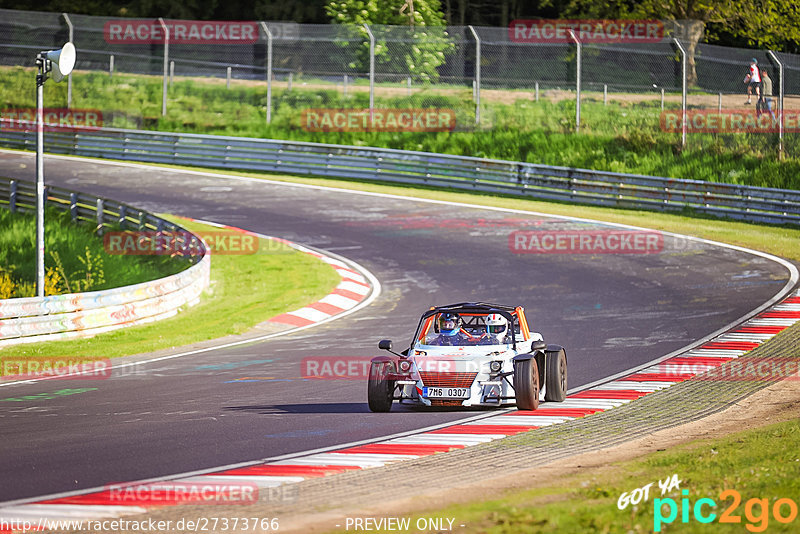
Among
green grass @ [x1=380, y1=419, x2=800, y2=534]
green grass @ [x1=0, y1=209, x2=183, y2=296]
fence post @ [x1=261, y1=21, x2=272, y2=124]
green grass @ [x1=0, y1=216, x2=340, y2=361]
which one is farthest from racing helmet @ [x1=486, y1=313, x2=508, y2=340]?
fence post @ [x1=261, y1=21, x2=272, y2=124]

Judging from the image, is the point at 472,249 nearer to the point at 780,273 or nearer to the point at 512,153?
the point at 780,273

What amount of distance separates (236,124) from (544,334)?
25362 millimetres

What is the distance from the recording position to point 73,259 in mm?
22922

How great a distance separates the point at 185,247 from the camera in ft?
76.0

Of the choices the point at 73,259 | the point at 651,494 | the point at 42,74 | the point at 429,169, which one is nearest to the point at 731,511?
the point at 651,494

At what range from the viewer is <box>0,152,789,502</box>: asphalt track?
10156 millimetres

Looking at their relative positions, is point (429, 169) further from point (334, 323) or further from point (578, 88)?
point (334, 323)

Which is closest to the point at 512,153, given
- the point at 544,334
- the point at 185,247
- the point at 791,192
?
the point at 791,192

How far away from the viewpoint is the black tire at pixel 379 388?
11.6 m

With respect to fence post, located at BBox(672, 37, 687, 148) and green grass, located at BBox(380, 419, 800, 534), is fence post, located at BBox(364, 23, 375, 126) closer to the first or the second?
fence post, located at BBox(672, 37, 687, 148)

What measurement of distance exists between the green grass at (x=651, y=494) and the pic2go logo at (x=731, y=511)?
2 cm

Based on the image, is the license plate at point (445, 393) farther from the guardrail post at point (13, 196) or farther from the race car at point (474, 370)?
the guardrail post at point (13, 196)

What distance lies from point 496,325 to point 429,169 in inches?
854

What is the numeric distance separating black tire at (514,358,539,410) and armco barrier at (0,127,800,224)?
18.1 metres
